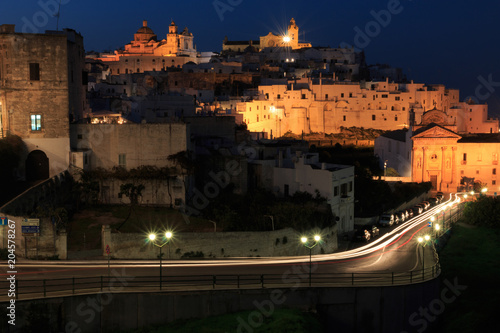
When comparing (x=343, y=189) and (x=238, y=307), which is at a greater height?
(x=343, y=189)

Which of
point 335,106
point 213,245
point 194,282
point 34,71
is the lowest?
point 194,282

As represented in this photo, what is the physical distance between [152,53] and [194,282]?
8480cm

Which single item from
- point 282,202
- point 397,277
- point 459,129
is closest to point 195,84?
point 459,129

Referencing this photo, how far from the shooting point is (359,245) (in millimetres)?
31703

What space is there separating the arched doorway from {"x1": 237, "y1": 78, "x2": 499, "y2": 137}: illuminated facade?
40.0 m

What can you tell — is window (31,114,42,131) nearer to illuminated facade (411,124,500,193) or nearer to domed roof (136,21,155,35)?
illuminated facade (411,124,500,193)

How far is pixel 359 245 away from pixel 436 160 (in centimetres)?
2459

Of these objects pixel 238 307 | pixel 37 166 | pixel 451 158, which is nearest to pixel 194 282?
pixel 238 307

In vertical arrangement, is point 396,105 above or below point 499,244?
above

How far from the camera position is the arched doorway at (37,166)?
107 feet

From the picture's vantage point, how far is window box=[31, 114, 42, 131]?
32219 mm

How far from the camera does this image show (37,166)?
1288 inches

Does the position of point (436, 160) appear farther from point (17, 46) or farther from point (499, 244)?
point (17, 46)

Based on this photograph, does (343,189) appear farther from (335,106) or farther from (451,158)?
(335,106)
